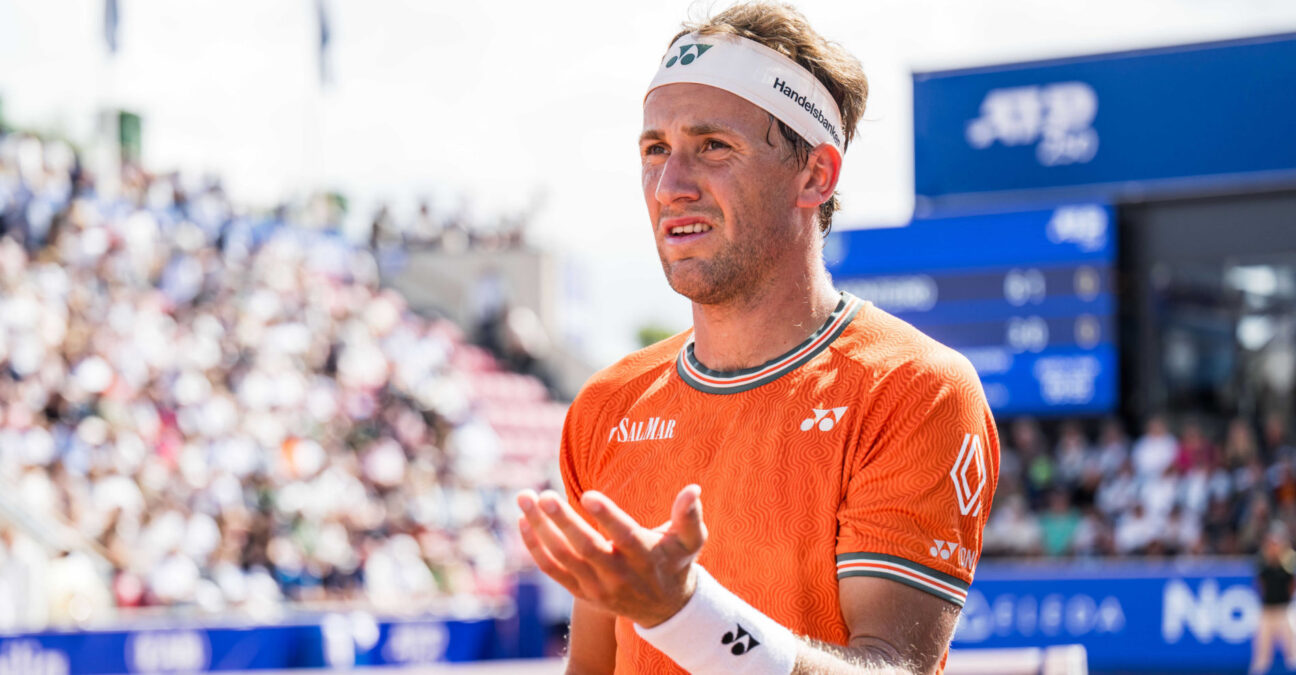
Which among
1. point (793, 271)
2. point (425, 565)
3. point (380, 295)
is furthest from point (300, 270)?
point (793, 271)

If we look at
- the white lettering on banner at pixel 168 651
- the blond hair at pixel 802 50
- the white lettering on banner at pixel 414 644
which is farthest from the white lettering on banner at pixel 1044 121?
the blond hair at pixel 802 50

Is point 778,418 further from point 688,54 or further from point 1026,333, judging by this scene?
point 1026,333

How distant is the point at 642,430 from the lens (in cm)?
259

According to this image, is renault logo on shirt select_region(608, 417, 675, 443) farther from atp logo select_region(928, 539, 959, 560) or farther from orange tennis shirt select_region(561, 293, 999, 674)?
atp logo select_region(928, 539, 959, 560)

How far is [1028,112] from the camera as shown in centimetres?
1343

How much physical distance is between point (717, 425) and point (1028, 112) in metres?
11.8

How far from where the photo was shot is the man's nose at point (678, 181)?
2406mm

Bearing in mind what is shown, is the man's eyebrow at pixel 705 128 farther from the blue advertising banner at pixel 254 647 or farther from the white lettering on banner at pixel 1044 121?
the white lettering on banner at pixel 1044 121

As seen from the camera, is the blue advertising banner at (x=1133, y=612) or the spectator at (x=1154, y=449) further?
the spectator at (x=1154, y=449)

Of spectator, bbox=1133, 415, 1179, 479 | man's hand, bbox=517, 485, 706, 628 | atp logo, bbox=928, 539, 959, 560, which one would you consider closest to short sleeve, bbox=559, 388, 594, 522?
atp logo, bbox=928, 539, 959, 560

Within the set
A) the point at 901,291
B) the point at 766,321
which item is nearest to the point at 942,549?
the point at 766,321

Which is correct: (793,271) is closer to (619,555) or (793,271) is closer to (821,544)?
(821,544)

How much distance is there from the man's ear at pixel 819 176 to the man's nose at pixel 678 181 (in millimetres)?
204

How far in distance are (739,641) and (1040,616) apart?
12.2 metres
